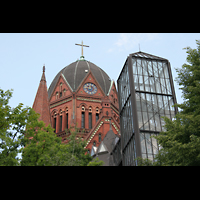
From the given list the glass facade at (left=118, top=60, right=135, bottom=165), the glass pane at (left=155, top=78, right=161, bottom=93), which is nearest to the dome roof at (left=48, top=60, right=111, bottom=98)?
the glass facade at (left=118, top=60, right=135, bottom=165)

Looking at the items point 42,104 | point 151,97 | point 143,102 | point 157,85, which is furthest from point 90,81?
point 143,102

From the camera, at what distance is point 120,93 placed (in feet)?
88.1

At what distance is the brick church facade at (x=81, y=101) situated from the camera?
5000cm

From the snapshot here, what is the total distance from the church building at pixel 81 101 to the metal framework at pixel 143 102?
22390mm

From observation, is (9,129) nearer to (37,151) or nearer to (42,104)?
(37,151)

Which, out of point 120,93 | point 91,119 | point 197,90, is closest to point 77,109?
point 91,119

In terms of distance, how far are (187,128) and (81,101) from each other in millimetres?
43712

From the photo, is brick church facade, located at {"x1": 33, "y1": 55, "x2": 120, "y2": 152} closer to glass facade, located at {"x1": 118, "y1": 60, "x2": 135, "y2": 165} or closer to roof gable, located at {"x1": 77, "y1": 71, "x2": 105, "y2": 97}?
roof gable, located at {"x1": 77, "y1": 71, "x2": 105, "y2": 97}

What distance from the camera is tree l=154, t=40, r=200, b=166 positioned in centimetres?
1373

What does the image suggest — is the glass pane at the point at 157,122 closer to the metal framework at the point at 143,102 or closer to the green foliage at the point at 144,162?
the metal framework at the point at 143,102

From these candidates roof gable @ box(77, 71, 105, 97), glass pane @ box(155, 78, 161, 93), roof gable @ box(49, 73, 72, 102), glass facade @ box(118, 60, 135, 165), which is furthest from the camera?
roof gable @ box(49, 73, 72, 102)
